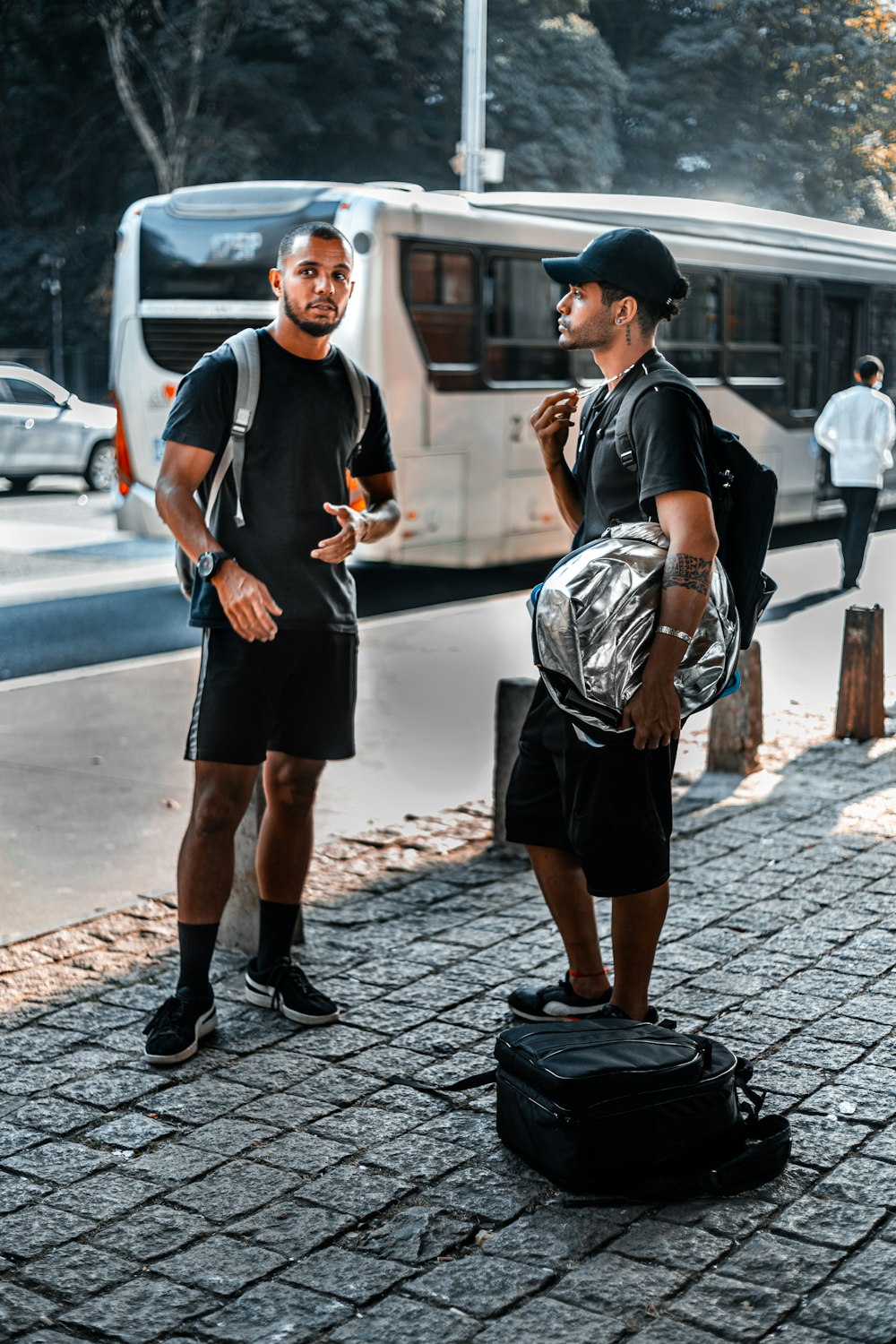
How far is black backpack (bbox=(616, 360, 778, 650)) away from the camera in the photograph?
3764mm

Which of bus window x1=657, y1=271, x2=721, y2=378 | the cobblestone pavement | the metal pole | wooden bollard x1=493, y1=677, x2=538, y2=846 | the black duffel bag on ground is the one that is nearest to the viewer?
the cobblestone pavement

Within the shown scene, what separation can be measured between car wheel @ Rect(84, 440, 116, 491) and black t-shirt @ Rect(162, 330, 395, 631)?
18151 millimetres

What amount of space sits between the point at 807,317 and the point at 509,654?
31.0 feet

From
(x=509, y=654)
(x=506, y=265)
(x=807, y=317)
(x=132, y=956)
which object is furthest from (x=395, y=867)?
(x=807, y=317)

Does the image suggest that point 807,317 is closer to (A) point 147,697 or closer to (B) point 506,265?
(B) point 506,265

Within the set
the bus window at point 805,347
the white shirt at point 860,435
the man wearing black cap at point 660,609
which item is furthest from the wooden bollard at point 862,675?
the bus window at point 805,347

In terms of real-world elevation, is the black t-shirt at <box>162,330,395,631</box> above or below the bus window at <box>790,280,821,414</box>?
below

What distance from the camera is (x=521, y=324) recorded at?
1426 cm

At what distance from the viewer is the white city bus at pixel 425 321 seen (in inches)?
509

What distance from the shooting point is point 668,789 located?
13.1 feet

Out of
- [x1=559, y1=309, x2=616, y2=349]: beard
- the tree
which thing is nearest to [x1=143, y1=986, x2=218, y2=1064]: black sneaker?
[x1=559, y1=309, x2=616, y2=349]: beard

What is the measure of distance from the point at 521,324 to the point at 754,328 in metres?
3.93

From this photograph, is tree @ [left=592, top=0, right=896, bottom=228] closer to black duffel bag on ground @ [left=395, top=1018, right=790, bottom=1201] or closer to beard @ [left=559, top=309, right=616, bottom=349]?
beard @ [left=559, top=309, right=616, bottom=349]

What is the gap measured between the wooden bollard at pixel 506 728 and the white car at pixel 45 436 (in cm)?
1615
